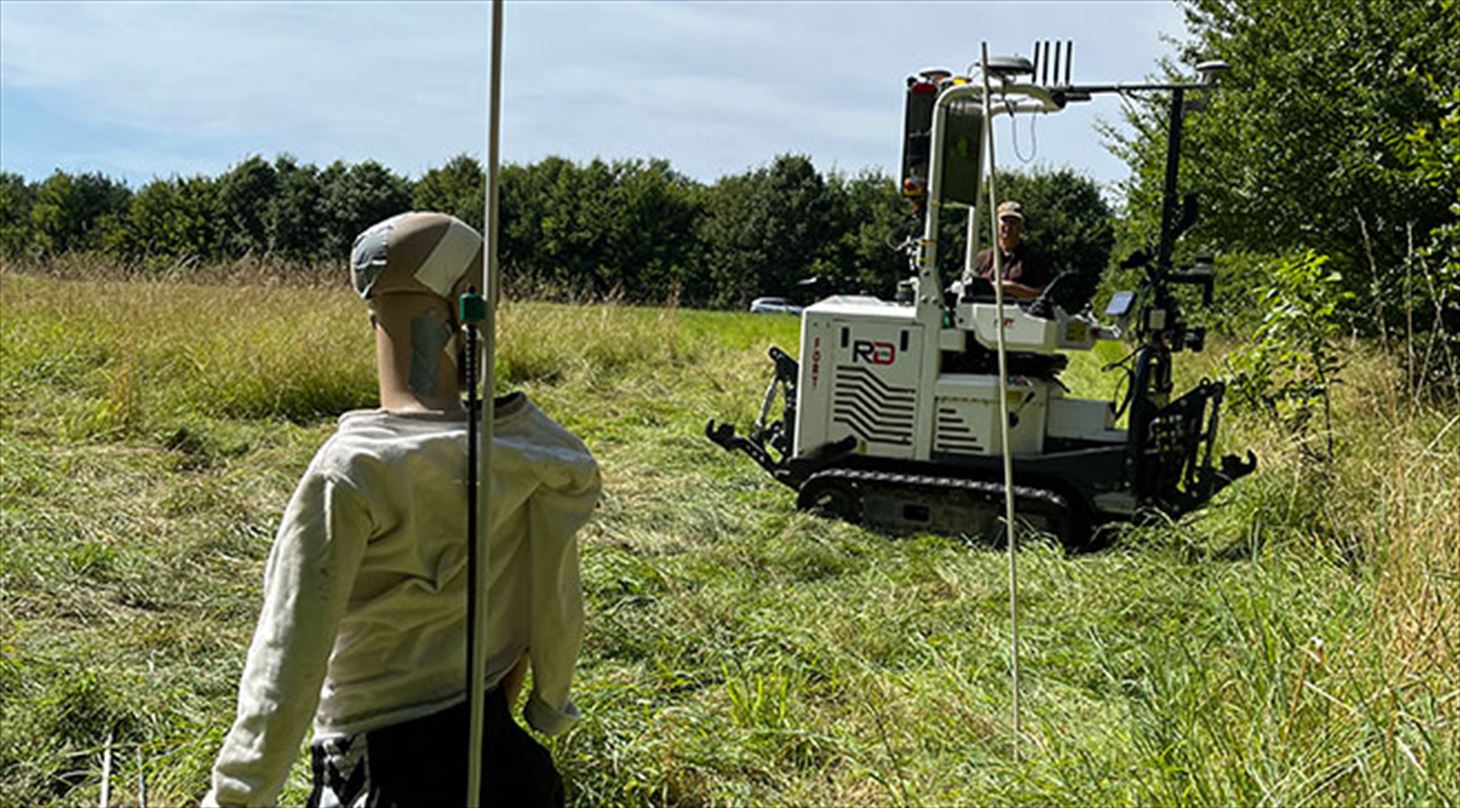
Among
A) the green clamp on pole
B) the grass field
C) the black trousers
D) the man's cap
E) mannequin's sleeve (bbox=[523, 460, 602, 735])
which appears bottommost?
the grass field

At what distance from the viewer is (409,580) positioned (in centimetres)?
168

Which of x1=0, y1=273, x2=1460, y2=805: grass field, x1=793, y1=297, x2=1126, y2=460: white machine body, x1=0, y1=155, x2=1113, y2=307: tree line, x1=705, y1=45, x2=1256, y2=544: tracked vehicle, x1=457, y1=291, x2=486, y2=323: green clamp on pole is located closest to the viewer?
x1=457, y1=291, x2=486, y2=323: green clamp on pole

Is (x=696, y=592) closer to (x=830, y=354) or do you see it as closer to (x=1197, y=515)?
(x=830, y=354)

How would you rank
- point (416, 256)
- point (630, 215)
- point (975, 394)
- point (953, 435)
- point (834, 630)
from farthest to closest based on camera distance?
point (630, 215), point (953, 435), point (975, 394), point (834, 630), point (416, 256)

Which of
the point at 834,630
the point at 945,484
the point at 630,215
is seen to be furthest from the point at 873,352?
the point at 630,215

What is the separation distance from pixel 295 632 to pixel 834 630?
306cm

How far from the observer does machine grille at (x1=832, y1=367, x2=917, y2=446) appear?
6242 mm

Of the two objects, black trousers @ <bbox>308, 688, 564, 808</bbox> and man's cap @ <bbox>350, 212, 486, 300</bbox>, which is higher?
man's cap @ <bbox>350, 212, 486, 300</bbox>

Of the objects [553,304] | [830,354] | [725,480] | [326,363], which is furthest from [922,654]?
[553,304]

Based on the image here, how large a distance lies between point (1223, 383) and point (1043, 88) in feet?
5.92

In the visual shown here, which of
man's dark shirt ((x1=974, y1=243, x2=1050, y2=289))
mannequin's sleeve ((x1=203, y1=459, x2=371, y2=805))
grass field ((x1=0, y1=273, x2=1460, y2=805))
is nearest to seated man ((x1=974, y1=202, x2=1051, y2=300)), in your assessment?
man's dark shirt ((x1=974, y1=243, x2=1050, y2=289))

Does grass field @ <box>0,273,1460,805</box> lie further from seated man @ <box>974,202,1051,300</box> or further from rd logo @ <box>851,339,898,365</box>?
seated man @ <box>974,202,1051,300</box>

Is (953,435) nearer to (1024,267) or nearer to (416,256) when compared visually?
(1024,267)

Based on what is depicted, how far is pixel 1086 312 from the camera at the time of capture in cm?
643
